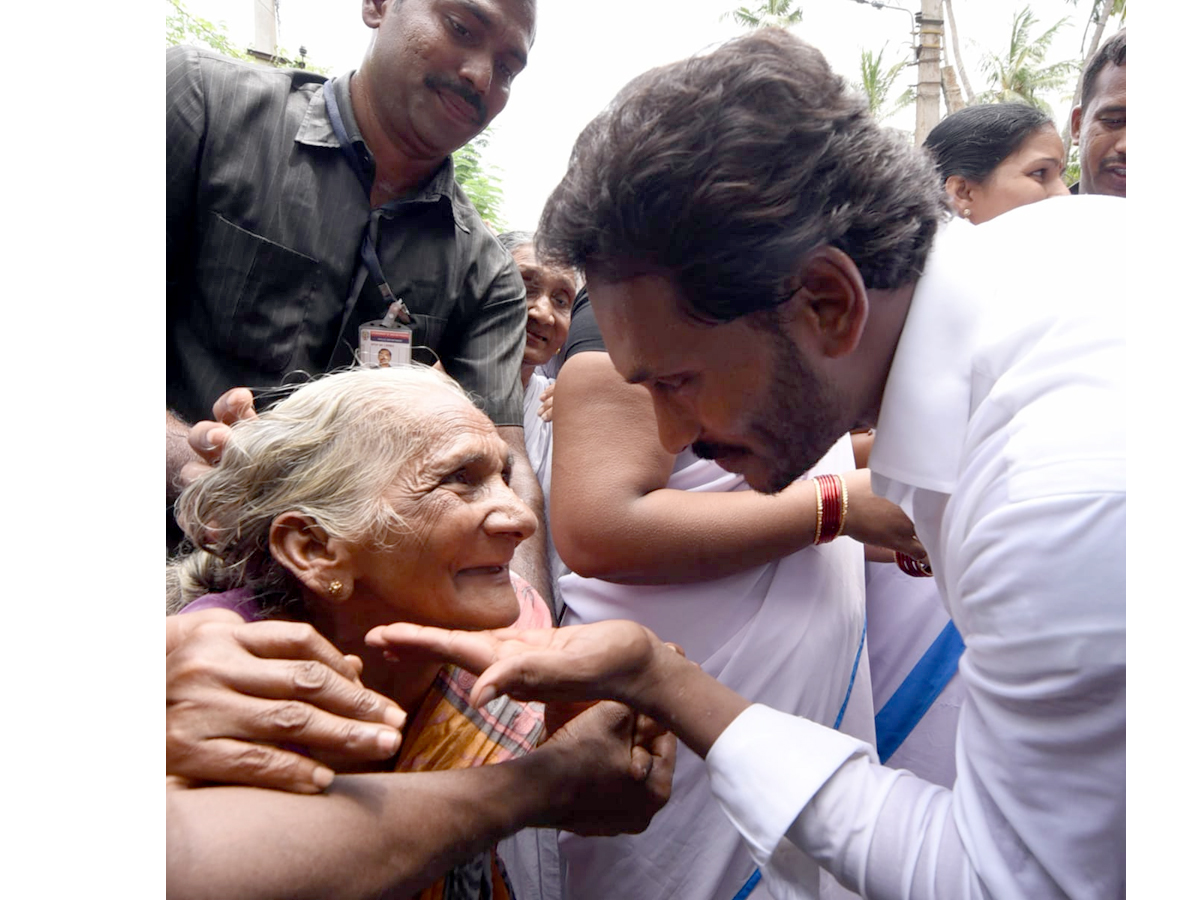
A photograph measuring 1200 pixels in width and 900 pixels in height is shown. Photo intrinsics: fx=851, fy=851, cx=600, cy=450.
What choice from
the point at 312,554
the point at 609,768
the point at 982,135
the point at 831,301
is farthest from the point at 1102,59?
the point at 312,554

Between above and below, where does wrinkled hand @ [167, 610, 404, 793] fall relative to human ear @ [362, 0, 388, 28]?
below

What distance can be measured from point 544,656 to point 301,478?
594 mm

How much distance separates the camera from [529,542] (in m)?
1.95

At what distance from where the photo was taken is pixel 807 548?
1849mm

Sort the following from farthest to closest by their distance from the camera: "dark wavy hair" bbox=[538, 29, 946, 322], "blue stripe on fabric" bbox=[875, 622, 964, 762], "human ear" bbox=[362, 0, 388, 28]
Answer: "blue stripe on fabric" bbox=[875, 622, 964, 762] < "human ear" bbox=[362, 0, 388, 28] < "dark wavy hair" bbox=[538, 29, 946, 322]

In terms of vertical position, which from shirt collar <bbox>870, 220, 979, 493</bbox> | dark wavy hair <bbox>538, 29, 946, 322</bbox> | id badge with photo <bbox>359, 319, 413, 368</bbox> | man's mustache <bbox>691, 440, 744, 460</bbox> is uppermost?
dark wavy hair <bbox>538, 29, 946, 322</bbox>

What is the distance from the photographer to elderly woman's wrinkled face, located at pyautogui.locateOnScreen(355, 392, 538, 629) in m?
1.44

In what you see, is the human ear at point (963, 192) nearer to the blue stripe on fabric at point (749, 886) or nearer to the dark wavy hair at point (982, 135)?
the dark wavy hair at point (982, 135)

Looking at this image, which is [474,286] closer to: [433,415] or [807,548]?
[433,415]

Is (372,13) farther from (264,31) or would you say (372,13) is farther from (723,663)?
(723,663)

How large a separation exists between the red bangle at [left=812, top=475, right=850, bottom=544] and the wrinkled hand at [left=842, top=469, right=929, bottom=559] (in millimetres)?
11

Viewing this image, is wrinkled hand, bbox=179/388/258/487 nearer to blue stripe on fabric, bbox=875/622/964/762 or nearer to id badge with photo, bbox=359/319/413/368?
id badge with photo, bbox=359/319/413/368

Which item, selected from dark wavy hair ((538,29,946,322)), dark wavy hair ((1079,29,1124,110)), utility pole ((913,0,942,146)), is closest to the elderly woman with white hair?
dark wavy hair ((538,29,946,322))

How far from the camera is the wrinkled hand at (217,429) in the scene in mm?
1512
